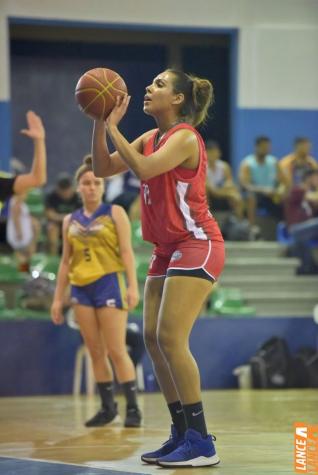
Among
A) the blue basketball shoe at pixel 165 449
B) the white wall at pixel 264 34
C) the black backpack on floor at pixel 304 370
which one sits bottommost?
the black backpack on floor at pixel 304 370

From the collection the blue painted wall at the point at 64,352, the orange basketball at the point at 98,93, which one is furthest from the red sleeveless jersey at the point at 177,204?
the blue painted wall at the point at 64,352

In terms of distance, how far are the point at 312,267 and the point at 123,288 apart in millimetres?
6243

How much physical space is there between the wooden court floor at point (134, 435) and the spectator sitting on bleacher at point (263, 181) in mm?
4634

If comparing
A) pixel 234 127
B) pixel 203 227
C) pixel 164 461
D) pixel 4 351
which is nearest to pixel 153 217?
pixel 203 227

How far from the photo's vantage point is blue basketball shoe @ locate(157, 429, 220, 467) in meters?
4.87

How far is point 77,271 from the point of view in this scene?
7.13m

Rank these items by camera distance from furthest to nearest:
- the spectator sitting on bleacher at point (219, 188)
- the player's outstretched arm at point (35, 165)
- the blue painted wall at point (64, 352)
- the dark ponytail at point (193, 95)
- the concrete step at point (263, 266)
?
the spectator sitting on bleacher at point (219, 188) < the concrete step at point (263, 266) < the blue painted wall at point (64, 352) < the player's outstretched arm at point (35, 165) < the dark ponytail at point (193, 95)

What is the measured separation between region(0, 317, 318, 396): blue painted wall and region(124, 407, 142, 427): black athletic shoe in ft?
10.2

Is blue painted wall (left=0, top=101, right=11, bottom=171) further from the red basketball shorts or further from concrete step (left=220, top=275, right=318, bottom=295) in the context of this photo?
the red basketball shorts

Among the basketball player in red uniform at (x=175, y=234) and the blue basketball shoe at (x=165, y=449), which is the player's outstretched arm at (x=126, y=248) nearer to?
the basketball player in red uniform at (x=175, y=234)

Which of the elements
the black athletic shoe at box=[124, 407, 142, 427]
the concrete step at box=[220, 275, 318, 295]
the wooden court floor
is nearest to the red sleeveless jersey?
the wooden court floor

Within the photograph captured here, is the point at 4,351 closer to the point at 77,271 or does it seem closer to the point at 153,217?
the point at 77,271

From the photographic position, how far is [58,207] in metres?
12.3

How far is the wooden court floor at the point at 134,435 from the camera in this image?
4.89 meters
